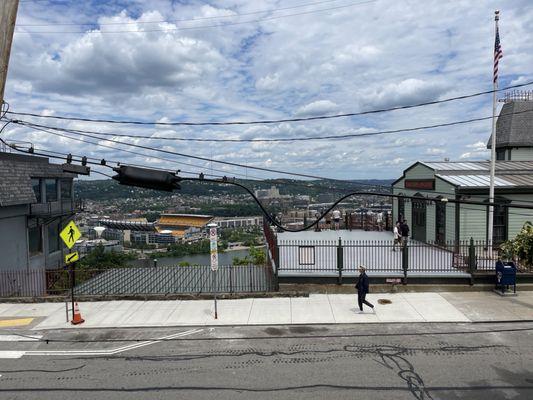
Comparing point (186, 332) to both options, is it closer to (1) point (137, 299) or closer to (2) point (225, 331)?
(2) point (225, 331)

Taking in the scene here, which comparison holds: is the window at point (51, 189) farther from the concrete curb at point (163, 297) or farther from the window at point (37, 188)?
the concrete curb at point (163, 297)

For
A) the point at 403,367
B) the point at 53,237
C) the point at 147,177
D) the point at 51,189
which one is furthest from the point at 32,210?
the point at 403,367

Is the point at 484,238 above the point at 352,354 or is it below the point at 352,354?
above

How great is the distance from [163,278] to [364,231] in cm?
1464

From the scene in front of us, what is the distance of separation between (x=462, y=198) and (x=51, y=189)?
25.6 m

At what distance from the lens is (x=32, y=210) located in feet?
87.1

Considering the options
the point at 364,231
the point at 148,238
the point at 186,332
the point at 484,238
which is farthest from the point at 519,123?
the point at 148,238

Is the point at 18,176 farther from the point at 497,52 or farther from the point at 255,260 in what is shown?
the point at 497,52

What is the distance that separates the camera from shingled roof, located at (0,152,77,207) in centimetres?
2330

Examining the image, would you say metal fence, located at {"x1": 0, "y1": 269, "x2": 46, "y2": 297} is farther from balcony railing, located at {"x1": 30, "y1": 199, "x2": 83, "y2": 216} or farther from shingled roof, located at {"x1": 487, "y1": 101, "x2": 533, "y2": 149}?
shingled roof, located at {"x1": 487, "y1": 101, "x2": 533, "y2": 149}

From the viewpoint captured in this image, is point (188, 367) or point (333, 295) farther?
point (333, 295)

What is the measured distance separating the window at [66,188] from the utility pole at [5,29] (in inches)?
1136

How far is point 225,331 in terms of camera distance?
1199 centimetres

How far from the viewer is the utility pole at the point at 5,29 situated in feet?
15.7
